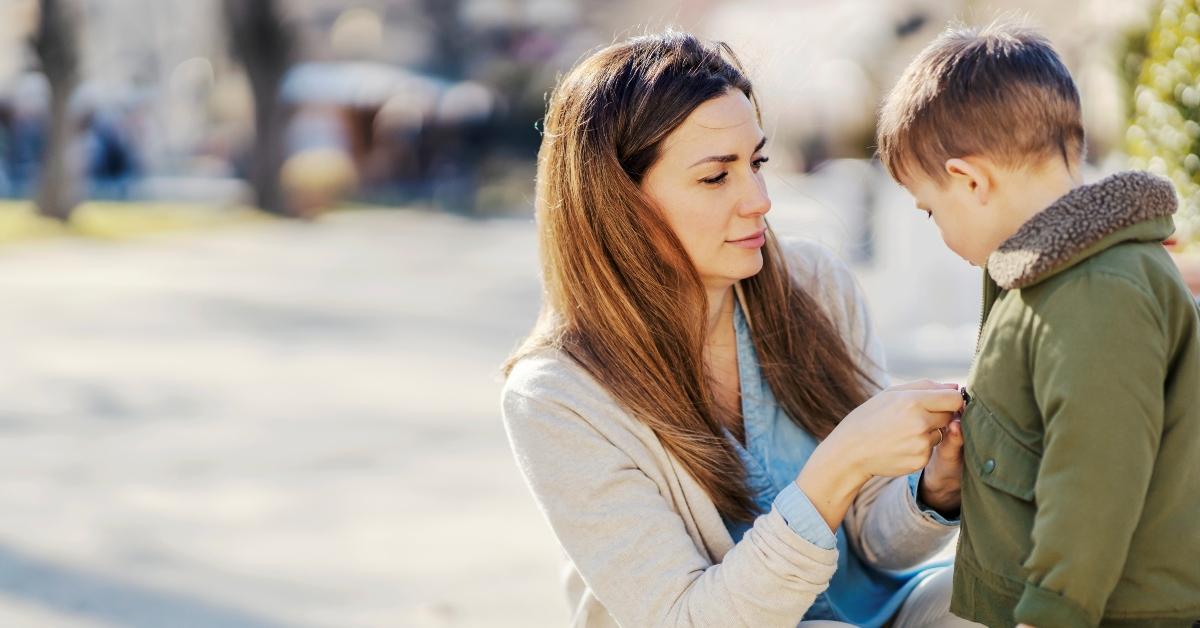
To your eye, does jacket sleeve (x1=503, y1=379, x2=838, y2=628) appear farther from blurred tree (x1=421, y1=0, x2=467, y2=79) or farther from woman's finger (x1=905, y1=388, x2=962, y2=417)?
blurred tree (x1=421, y1=0, x2=467, y2=79)

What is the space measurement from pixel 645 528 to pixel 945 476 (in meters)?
0.50

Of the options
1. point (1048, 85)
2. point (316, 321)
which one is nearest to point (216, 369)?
point (316, 321)

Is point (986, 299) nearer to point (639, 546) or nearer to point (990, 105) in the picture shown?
point (990, 105)

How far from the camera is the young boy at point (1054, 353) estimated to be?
1.71 m

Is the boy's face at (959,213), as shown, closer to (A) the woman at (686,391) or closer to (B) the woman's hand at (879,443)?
(B) the woman's hand at (879,443)

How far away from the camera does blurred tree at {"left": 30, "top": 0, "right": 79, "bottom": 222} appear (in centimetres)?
1656

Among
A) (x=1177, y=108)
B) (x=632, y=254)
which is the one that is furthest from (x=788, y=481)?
(x=1177, y=108)

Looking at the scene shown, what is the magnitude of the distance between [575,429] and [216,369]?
575 centimetres

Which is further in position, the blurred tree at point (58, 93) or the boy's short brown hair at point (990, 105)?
the blurred tree at point (58, 93)

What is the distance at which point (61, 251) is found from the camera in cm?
1373

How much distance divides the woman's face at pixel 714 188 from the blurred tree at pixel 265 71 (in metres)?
17.1

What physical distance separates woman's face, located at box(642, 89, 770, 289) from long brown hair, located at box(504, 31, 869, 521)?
0.02m

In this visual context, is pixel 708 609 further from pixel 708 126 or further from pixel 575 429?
pixel 708 126

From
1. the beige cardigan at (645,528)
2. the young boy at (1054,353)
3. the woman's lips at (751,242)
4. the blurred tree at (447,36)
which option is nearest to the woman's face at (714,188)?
the woman's lips at (751,242)
